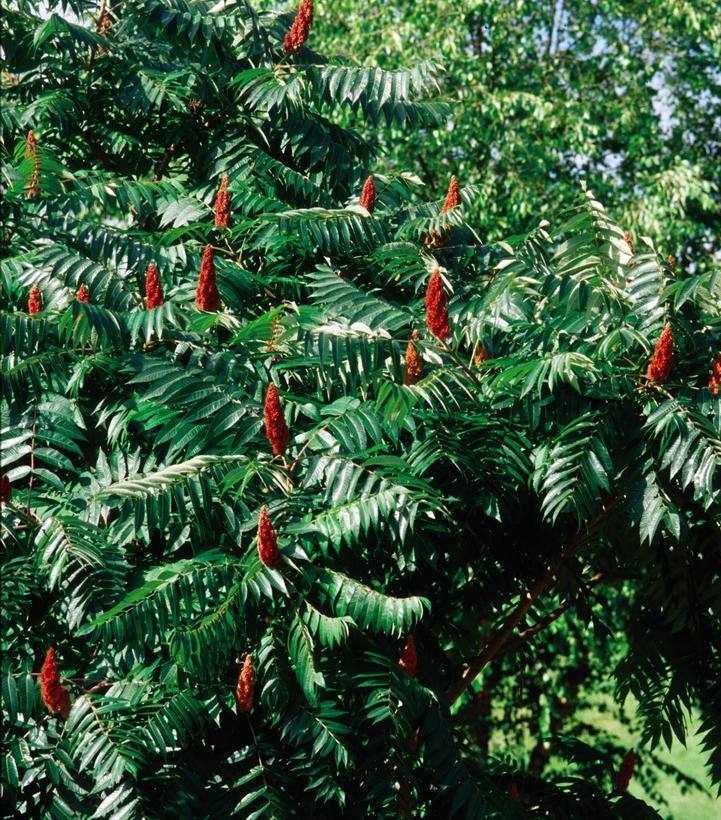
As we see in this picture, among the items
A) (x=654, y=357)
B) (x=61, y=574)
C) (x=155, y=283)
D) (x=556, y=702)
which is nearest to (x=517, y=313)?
(x=654, y=357)

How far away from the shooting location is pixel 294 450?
3898 mm

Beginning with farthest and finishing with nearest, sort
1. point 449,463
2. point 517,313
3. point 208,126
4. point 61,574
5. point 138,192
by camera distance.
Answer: point 208,126, point 138,192, point 517,313, point 449,463, point 61,574

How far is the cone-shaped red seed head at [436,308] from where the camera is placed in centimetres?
385

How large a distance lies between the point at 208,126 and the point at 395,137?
18.0 feet

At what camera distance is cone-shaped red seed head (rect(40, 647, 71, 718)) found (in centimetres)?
335

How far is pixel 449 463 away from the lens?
13.2ft

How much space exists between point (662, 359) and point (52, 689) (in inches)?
93.6

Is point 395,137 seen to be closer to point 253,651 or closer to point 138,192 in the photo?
point 138,192

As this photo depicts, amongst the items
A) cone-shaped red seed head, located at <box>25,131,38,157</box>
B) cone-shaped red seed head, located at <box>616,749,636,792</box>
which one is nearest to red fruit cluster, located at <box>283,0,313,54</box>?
cone-shaped red seed head, located at <box>25,131,38,157</box>

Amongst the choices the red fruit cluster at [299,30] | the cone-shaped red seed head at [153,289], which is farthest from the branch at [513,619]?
the red fruit cluster at [299,30]

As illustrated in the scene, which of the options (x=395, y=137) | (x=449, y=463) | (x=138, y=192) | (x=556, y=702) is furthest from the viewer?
(x=395, y=137)

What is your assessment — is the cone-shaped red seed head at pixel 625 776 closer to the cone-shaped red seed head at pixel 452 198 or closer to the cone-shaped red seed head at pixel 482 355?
the cone-shaped red seed head at pixel 482 355

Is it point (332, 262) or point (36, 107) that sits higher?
point (36, 107)

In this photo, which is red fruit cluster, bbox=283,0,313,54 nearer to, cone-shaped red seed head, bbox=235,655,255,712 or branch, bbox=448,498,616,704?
branch, bbox=448,498,616,704
